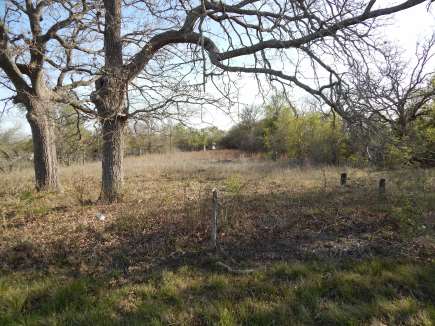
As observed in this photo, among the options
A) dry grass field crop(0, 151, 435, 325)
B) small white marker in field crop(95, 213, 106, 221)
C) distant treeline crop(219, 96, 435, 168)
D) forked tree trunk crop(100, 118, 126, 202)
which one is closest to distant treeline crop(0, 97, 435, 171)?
distant treeline crop(219, 96, 435, 168)

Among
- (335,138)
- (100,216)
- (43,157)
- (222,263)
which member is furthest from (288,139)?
(222,263)

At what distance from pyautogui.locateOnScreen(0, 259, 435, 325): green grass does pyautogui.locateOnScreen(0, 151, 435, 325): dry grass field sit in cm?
1

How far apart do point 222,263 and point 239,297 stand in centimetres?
79

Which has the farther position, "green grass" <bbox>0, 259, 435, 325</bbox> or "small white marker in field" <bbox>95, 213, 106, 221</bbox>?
"small white marker in field" <bbox>95, 213, 106, 221</bbox>

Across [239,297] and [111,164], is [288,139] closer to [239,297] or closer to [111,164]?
[111,164]

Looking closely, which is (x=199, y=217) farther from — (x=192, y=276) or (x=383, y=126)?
(x=383, y=126)

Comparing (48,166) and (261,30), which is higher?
(261,30)

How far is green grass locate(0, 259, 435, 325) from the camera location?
269cm

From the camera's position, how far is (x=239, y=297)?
3.11 m

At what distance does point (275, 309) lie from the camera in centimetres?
282

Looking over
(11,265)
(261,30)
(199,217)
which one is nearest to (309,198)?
(199,217)

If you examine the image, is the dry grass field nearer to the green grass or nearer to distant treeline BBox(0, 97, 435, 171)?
the green grass

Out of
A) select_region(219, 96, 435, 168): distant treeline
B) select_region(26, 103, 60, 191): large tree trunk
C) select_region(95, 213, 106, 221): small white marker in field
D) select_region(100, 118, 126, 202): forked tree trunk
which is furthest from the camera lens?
select_region(26, 103, 60, 191): large tree trunk

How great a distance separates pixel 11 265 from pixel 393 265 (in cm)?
548
